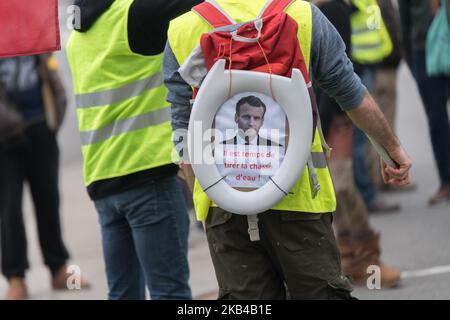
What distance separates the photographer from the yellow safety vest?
3.81 metres

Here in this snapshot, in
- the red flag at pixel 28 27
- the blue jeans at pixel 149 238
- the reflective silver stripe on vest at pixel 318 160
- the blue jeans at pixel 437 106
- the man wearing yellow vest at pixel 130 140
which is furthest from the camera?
the blue jeans at pixel 437 106

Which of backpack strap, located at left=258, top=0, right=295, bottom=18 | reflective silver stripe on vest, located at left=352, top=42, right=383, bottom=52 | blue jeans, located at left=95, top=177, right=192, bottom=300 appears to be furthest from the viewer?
reflective silver stripe on vest, located at left=352, top=42, right=383, bottom=52

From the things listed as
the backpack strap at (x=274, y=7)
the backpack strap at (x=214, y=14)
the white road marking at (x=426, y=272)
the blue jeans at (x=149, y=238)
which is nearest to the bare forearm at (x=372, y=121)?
the backpack strap at (x=274, y=7)

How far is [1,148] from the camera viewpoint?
710 centimetres

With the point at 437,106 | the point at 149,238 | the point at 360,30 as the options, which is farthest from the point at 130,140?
the point at 437,106

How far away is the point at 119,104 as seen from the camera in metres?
4.79

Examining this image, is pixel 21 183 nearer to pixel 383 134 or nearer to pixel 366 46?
pixel 366 46

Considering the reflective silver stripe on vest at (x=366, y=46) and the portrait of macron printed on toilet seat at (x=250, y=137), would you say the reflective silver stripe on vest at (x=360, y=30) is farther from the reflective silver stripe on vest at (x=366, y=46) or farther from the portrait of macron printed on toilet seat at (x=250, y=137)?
the portrait of macron printed on toilet seat at (x=250, y=137)

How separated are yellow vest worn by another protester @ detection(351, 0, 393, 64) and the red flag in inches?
106

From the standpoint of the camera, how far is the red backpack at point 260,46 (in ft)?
12.2

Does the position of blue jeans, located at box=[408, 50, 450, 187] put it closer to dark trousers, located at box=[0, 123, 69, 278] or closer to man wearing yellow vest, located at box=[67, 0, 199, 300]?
dark trousers, located at box=[0, 123, 69, 278]

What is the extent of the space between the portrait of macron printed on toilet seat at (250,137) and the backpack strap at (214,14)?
0.26m

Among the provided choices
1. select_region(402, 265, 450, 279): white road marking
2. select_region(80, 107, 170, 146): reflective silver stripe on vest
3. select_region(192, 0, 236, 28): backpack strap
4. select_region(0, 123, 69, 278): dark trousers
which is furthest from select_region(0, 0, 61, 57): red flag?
select_region(402, 265, 450, 279): white road marking
